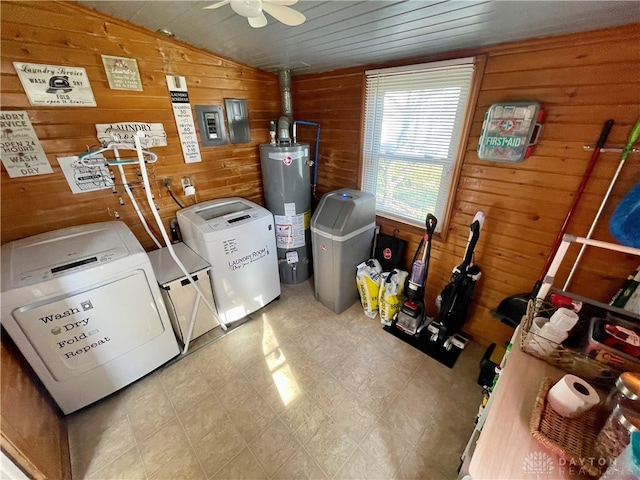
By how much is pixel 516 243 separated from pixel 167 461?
7.76 ft

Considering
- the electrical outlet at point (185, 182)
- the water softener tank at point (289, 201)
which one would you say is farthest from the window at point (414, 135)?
the electrical outlet at point (185, 182)

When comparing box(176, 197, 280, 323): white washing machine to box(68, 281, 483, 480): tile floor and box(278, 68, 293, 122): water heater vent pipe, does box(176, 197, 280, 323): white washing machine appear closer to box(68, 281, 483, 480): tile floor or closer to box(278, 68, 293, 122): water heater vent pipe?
box(68, 281, 483, 480): tile floor

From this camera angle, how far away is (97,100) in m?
1.61

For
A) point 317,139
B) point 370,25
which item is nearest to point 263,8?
point 370,25

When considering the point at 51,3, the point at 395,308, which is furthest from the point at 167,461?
the point at 51,3

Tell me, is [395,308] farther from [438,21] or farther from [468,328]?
[438,21]

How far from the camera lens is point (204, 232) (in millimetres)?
1798

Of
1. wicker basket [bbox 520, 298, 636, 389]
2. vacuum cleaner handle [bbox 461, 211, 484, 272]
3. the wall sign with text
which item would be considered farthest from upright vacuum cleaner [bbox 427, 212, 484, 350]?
the wall sign with text

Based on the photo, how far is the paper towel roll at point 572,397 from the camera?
720mm

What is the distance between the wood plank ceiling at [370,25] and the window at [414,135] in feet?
0.49

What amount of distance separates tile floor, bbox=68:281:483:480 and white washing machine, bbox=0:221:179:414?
0.25m

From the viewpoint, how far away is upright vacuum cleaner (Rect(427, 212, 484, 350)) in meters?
1.66

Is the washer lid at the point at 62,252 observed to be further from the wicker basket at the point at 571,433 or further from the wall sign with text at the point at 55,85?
the wicker basket at the point at 571,433

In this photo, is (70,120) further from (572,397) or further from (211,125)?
(572,397)
